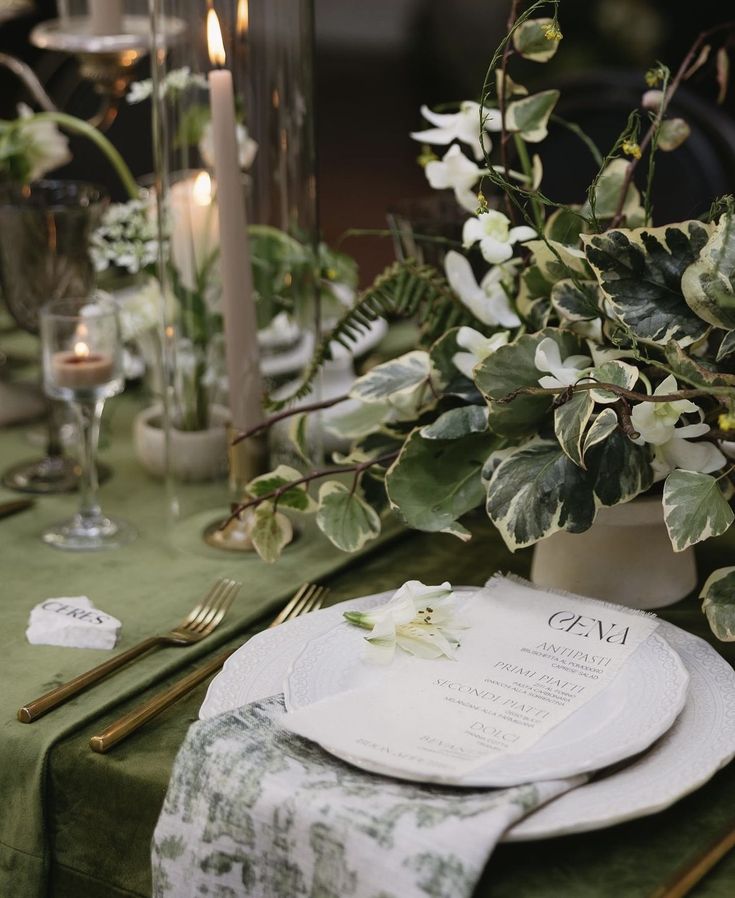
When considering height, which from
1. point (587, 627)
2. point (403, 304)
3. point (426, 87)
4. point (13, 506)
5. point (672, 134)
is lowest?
point (426, 87)

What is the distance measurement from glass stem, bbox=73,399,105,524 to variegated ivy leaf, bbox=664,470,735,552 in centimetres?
52

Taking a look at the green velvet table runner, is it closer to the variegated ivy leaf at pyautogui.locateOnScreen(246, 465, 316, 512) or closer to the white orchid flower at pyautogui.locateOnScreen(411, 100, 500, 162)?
the variegated ivy leaf at pyautogui.locateOnScreen(246, 465, 316, 512)

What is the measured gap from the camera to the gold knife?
109cm

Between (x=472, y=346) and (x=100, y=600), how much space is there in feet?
1.10

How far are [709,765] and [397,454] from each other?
342mm

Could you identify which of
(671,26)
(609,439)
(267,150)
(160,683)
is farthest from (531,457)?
(671,26)

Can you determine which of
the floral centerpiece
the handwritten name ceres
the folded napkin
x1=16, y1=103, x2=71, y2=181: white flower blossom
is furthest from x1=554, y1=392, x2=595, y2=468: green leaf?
x1=16, y1=103, x2=71, y2=181: white flower blossom

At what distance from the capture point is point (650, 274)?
790 millimetres

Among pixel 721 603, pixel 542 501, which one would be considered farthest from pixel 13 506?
pixel 721 603

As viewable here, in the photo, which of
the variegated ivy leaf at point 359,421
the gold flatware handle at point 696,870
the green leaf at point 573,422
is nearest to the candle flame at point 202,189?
the variegated ivy leaf at point 359,421

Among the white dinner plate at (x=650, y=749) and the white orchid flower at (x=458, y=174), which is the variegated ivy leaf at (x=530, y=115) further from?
the white dinner plate at (x=650, y=749)

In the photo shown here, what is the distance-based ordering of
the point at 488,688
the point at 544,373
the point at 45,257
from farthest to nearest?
the point at 45,257 < the point at 544,373 < the point at 488,688

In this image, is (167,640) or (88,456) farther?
(88,456)

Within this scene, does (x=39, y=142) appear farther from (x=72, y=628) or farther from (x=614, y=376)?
(x=614, y=376)
